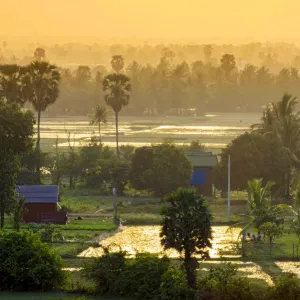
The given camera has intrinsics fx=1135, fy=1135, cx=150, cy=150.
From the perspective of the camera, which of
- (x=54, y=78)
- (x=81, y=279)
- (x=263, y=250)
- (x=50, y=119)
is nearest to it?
(x=81, y=279)

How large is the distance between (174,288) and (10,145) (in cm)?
2083

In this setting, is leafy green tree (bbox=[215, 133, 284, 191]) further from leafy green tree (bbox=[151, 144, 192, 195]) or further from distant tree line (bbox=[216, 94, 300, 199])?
leafy green tree (bbox=[151, 144, 192, 195])

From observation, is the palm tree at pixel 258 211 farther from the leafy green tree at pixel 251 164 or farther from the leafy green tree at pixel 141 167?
the leafy green tree at pixel 141 167

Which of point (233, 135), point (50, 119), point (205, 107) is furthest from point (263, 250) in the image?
point (205, 107)

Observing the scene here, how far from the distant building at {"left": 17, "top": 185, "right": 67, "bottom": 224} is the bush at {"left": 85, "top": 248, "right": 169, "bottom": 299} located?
18567 mm

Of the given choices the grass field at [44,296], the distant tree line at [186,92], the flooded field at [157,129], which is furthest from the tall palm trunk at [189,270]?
the distant tree line at [186,92]

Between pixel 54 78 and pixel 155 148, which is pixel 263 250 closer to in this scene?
pixel 155 148

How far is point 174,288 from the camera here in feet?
110

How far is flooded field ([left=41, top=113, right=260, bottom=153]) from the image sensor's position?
338 feet

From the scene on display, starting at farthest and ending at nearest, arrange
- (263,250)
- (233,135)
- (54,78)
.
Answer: (233,135) → (54,78) → (263,250)

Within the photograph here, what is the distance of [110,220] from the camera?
55938 mm

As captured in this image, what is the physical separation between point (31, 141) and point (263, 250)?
44.1 ft

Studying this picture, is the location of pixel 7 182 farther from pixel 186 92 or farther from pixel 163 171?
pixel 186 92

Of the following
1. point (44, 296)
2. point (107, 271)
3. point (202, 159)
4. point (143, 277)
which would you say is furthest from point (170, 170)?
point (44, 296)
